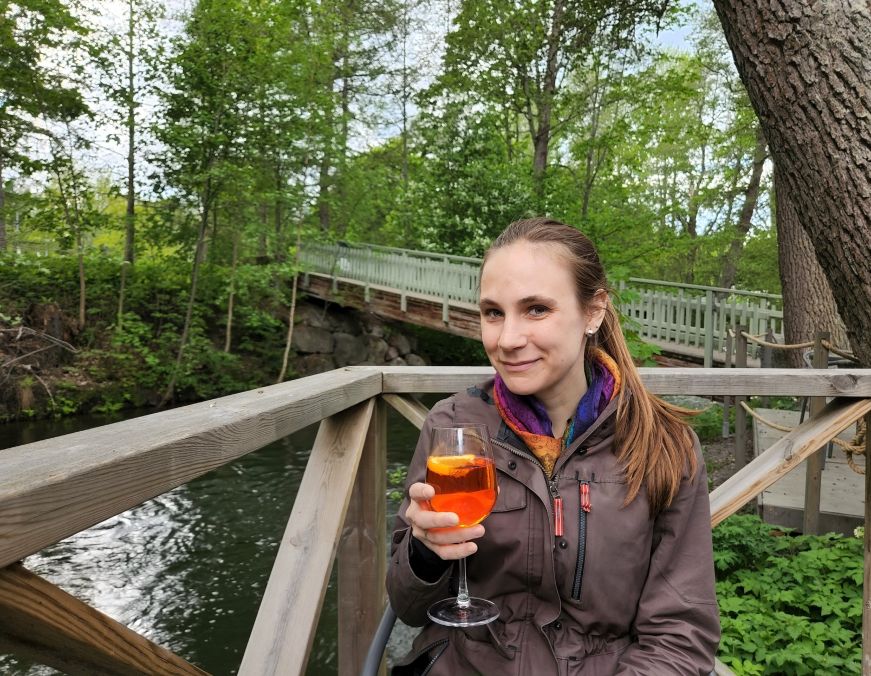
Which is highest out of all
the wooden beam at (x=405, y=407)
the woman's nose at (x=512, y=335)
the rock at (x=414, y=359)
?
the woman's nose at (x=512, y=335)

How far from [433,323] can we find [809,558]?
12213mm

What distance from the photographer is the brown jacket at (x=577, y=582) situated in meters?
1.34

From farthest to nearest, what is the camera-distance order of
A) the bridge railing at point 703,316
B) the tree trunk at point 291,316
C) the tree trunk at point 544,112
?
the tree trunk at point 291,316
the tree trunk at point 544,112
the bridge railing at point 703,316

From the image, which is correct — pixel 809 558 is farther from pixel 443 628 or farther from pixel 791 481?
pixel 443 628

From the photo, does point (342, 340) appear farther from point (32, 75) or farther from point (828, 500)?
point (828, 500)

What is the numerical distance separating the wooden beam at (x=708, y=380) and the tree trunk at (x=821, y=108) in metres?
0.46

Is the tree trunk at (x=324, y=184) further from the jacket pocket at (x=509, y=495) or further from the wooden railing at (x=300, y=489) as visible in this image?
the jacket pocket at (x=509, y=495)

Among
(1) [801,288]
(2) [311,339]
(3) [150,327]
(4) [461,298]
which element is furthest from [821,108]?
(2) [311,339]

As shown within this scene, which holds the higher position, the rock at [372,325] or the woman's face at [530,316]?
the woman's face at [530,316]

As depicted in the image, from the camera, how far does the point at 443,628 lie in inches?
57.3

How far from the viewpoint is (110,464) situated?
689 mm

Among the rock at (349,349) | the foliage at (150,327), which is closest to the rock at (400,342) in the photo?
the rock at (349,349)

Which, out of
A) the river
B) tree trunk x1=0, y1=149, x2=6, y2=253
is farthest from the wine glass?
tree trunk x1=0, y1=149, x2=6, y2=253

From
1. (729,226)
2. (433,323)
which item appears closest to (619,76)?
(729,226)
